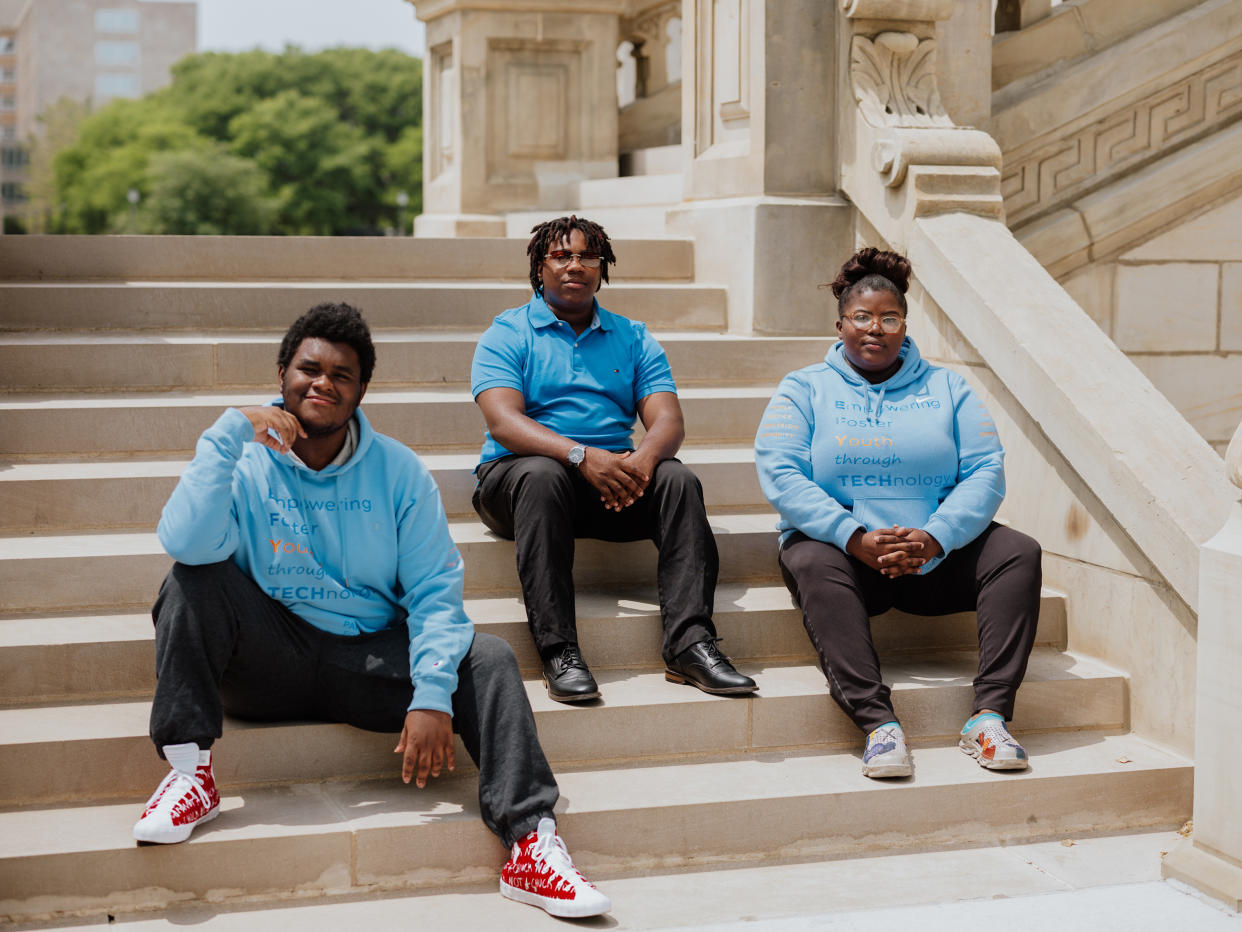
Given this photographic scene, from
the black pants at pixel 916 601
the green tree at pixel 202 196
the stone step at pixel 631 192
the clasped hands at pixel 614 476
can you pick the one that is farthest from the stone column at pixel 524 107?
the green tree at pixel 202 196

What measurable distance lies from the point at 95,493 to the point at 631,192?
419cm

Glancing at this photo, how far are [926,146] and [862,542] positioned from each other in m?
2.16

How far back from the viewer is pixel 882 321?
4812 mm

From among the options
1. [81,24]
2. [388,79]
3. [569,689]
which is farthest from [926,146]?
[81,24]

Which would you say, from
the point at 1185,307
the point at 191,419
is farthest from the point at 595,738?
the point at 1185,307

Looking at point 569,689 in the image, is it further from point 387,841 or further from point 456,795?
point 387,841

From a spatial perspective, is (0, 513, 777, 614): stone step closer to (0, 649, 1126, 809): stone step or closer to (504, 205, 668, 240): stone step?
(0, 649, 1126, 809): stone step

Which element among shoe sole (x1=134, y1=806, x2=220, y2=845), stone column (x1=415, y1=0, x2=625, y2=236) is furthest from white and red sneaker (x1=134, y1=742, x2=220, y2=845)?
stone column (x1=415, y1=0, x2=625, y2=236)

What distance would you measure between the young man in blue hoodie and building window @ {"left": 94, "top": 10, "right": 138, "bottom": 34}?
385ft

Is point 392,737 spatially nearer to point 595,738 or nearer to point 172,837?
point 595,738

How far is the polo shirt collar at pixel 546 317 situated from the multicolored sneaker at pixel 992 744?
5.77 feet

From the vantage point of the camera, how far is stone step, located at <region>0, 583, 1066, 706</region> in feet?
13.9

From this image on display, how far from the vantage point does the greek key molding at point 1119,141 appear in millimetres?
6656

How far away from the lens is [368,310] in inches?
247
